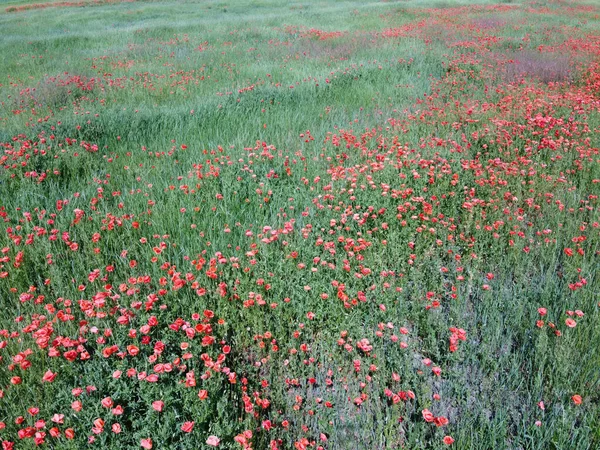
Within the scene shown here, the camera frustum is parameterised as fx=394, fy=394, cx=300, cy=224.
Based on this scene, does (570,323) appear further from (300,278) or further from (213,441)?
(213,441)

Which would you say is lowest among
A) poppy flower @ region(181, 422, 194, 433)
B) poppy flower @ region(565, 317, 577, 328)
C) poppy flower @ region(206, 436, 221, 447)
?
poppy flower @ region(565, 317, 577, 328)

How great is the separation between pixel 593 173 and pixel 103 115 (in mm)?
7908

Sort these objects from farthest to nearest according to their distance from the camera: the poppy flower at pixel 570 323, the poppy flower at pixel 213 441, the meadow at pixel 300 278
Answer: the poppy flower at pixel 570 323 → the meadow at pixel 300 278 → the poppy flower at pixel 213 441

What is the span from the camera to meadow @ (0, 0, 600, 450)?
7.39 ft

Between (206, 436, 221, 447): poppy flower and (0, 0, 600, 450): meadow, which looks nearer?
(206, 436, 221, 447): poppy flower

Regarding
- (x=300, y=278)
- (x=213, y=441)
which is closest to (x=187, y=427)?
(x=213, y=441)

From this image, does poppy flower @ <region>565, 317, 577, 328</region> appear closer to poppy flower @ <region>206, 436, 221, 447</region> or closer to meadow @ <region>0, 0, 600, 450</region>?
meadow @ <region>0, 0, 600, 450</region>

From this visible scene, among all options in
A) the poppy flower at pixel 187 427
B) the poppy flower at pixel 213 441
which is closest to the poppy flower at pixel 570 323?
the poppy flower at pixel 213 441

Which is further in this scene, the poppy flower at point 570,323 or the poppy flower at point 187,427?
the poppy flower at point 570,323

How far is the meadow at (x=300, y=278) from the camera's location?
225 centimetres

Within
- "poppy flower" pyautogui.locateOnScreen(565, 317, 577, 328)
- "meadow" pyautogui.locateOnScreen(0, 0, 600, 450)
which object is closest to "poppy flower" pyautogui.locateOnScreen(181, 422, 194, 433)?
"meadow" pyautogui.locateOnScreen(0, 0, 600, 450)

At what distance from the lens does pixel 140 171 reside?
5.25 metres

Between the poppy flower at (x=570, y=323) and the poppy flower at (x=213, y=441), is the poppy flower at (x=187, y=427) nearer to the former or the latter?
the poppy flower at (x=213, y=441)

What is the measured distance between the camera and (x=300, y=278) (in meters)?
3.32
